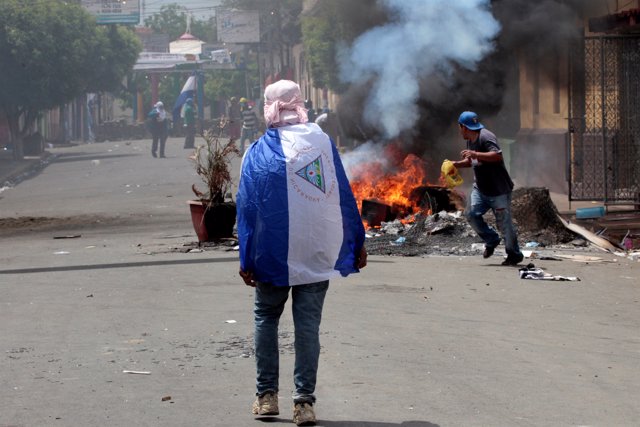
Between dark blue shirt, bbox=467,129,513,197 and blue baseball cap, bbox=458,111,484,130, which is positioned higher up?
blue baseball cap, bbox=458,111,484,130

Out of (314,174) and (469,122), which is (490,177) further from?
(314,174)

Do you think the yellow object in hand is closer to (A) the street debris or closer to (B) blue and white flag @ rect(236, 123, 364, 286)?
(A) the street debris

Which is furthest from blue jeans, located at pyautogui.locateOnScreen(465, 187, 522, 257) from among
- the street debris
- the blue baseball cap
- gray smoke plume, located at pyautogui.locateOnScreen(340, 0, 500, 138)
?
gray smoke plume, located at pyautogui.locateOnScreen(340, 0, 500, 138)

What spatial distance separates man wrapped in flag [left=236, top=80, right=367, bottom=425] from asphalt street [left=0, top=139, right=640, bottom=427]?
307 mm

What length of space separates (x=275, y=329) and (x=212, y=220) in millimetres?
8713

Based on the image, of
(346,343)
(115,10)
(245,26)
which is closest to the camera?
(346,343)

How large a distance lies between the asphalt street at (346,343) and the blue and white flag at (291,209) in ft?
2.34

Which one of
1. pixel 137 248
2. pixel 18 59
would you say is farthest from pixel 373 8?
pixel 18 59

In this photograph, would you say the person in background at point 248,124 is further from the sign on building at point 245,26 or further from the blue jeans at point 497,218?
the sign on building at point 245,26

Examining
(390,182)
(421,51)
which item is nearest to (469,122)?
(390,182)

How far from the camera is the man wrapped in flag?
237 inches

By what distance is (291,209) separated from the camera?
19.8 ft

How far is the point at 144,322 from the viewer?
8.99 metres

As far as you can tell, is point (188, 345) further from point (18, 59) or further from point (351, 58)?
point (18, 59)
